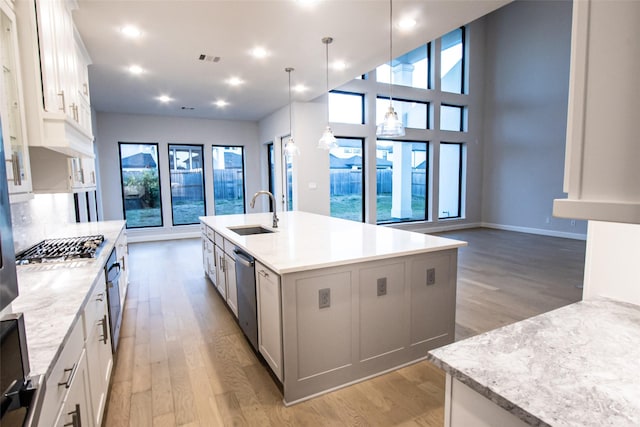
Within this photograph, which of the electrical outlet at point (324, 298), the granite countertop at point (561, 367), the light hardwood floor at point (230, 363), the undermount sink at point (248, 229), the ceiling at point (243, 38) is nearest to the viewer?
the granite countertop at point (561, 367)

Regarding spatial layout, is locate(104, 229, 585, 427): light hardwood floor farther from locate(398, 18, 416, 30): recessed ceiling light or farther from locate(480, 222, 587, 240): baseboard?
locate(398, 18, 416, 30): recessed ceiling light

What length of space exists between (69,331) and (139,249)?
6.25 metres

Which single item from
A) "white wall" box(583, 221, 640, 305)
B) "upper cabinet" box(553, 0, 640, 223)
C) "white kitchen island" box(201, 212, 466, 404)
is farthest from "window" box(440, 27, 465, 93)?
"upper cabinet" box(553, 0, 640, 223)

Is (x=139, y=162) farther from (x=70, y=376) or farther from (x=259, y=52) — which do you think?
(x=70, y=376)

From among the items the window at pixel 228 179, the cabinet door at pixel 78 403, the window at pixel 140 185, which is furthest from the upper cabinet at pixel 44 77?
the window at pixel 228 179

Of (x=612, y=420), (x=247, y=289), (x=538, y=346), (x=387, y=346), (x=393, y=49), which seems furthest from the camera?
(x=393, y=49)

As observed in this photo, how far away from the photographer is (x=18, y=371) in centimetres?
79

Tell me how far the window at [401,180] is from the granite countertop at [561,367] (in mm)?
6813

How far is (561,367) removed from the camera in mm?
864

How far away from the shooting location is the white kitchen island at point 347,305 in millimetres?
Answer: 2062

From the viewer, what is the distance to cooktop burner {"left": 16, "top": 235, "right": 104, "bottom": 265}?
2.14 m

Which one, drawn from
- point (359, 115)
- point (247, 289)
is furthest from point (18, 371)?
point (359, 115)

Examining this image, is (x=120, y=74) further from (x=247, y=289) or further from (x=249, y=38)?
(x=247, y=289)

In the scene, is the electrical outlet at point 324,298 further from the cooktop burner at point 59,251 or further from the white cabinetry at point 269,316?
the cooktop burner at point 59,251
